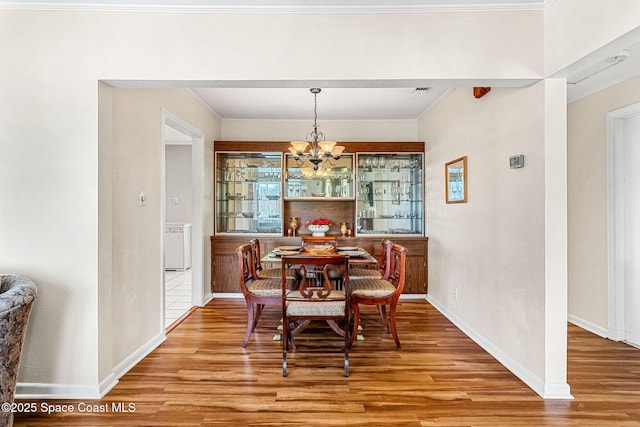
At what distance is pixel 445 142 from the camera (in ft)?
13.3

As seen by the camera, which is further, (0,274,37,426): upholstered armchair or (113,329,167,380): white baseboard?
(113,329,167,380): white baseboard

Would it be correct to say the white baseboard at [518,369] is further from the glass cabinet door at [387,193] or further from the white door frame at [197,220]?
the white door frame at [197,220]

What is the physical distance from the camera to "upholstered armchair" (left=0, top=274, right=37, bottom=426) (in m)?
1.71

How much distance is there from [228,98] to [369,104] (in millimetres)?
1765

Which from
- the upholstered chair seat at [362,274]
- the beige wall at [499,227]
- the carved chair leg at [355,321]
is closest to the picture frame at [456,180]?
the beige wall at [499,227]

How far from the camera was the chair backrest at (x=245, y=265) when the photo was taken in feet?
10.3

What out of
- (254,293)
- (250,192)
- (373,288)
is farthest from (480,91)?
(250,192)

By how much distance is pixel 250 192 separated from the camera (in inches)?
202

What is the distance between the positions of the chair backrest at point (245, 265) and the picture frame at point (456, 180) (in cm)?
227

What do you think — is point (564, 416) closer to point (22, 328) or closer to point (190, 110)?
point (22, 328)

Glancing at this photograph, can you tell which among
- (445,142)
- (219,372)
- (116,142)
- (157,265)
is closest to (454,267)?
(445,142)

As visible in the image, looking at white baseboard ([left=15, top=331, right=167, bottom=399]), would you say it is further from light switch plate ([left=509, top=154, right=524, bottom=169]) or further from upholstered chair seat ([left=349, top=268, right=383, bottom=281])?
light switch plate ([left=509, top=154, right=524, bottom=169])

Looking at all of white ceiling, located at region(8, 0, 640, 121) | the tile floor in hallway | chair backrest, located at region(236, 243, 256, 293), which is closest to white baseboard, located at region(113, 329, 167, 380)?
the tile floor in hallway

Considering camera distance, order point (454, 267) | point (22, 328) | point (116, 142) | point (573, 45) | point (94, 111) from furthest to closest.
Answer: point (454, 267) < point (116, 142) < point (94, 111) < point (573, 45) < point (22, 328)
